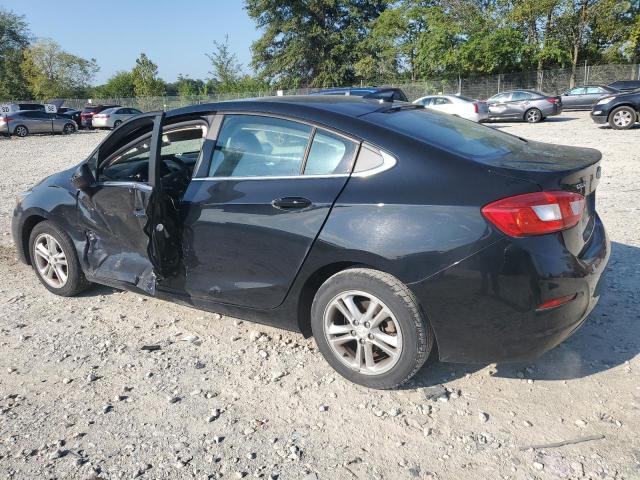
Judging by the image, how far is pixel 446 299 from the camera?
103 inches

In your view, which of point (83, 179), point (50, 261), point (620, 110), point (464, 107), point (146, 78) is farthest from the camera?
point (146, 78)

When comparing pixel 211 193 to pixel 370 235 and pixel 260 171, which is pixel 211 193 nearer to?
pixel 260 171

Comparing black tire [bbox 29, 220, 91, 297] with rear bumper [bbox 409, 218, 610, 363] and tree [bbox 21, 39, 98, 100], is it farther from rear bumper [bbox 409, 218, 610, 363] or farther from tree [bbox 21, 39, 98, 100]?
tree [bbox 21, 39, 98, 100]

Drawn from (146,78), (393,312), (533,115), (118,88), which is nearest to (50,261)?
(393,312)

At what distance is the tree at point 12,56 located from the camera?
6044cm

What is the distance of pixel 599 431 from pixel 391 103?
2.35 m

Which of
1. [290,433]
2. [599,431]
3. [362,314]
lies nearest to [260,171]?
Result: [362,314]

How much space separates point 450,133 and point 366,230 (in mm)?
905

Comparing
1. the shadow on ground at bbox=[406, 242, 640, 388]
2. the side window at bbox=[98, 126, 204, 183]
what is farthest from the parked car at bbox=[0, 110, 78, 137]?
the shadow on ground at bbox=[406, 242, 640, 388]

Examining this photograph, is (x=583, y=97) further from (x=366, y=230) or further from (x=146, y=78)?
(x=146, y=78)

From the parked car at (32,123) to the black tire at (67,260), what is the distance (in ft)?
86.7

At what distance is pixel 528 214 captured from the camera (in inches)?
98.3

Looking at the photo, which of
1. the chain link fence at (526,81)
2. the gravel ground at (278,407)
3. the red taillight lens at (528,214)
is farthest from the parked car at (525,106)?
the red taillight lens at (528,214)

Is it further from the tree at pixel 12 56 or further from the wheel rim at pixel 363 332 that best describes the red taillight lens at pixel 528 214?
the tree at pixel 12 56
